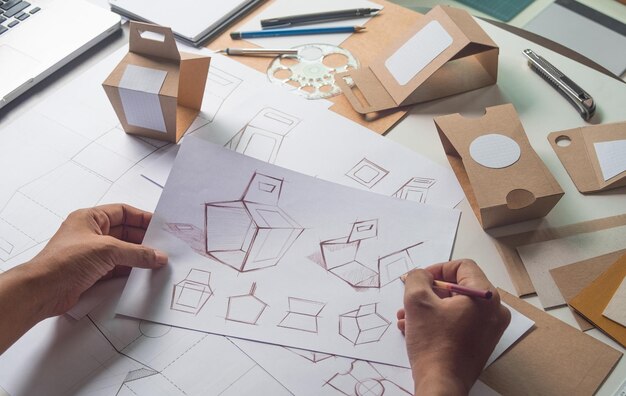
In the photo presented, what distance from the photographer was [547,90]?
1.02m

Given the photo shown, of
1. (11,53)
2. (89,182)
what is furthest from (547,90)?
(11,53)

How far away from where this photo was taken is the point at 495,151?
859 mm

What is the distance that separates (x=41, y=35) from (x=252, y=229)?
0.60m

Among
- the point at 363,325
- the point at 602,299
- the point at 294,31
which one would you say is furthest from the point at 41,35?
the point at 602,299

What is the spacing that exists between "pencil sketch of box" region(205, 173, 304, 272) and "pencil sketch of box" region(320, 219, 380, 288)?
0.17 feet

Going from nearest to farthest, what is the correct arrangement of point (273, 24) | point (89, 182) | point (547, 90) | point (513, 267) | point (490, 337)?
point (490, 337) < point (513, 267) < point (89, 182) < point (547, 90) < point (273, 24)

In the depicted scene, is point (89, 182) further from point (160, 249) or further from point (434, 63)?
point (434, 63)

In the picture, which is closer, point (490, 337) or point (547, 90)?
point (490, 337)

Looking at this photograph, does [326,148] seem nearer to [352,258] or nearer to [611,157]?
[352,258]

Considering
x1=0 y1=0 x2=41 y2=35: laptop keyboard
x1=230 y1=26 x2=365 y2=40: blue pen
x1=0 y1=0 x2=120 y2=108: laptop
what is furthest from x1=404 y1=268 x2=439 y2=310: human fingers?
x1=0 y1=0 x2=41 y2=35: laptop keyboard

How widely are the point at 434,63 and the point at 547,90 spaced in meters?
0.20

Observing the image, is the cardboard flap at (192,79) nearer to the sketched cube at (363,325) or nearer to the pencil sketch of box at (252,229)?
the pencil sketch of box at (252,229)

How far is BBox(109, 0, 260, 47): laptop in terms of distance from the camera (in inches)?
43.8

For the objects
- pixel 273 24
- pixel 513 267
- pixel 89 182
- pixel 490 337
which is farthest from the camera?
pixel 273 24
